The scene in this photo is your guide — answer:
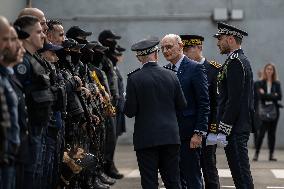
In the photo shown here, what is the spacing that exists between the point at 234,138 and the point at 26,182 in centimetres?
252

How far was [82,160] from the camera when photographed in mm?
10469

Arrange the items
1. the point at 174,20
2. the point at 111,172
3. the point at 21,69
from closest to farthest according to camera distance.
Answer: the point at 21,69, the point at 111,172, the point at 174,20

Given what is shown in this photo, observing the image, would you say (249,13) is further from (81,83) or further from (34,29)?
(34,29)

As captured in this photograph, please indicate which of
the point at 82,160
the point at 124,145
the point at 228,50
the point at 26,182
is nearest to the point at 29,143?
the point at 26,182

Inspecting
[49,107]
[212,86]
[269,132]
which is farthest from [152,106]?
[269,132]

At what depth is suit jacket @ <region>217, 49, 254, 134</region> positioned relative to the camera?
9.95 meters

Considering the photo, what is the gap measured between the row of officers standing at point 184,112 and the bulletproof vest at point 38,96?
1433mm

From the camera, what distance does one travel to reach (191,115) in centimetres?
1030

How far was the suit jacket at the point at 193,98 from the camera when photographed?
10219 mm

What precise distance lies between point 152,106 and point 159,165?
2.10ft

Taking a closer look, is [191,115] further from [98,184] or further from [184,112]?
[98,184]

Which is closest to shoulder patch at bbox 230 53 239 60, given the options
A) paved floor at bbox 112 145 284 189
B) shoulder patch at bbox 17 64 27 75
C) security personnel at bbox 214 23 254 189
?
security personnel at bbox 214 23 254 189

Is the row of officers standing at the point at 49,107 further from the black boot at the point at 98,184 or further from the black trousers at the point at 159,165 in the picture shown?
the black trousers at the point at 159,165

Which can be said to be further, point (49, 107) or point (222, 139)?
point (222, 139)
